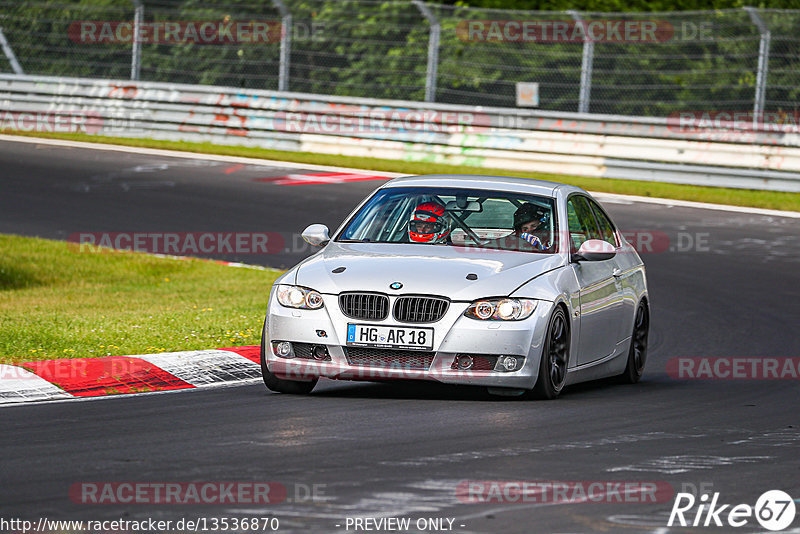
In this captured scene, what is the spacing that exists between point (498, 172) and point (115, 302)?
1122 cm

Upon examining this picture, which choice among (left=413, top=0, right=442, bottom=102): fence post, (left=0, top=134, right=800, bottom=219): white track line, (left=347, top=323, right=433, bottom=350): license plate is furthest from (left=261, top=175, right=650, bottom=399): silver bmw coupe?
(left=413, top=0, right=442, bottom=102): fence post

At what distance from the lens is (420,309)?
28.9 feet

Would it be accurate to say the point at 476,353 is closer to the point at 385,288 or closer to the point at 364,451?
the point at 385,288

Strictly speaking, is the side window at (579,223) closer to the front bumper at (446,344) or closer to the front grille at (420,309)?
the front bumper at (446,344)

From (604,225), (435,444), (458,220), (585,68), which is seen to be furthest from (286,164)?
(435,444)

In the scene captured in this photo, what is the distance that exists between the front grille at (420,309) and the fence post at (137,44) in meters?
20.0

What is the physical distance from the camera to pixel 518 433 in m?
A: 7.86

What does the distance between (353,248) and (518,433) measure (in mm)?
2268

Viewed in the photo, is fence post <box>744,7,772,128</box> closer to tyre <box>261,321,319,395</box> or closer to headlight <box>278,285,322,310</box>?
tyre <box>261,321,319,395</box>

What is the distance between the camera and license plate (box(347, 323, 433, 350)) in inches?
344

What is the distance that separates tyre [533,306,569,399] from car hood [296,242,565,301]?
1.07ft

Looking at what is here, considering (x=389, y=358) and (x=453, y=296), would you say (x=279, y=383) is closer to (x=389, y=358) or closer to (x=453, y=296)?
(x=389, y=358)

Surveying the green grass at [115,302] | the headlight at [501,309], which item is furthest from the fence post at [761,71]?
the headlight at [501,309]

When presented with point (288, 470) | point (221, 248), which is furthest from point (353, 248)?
point (221, 248)
